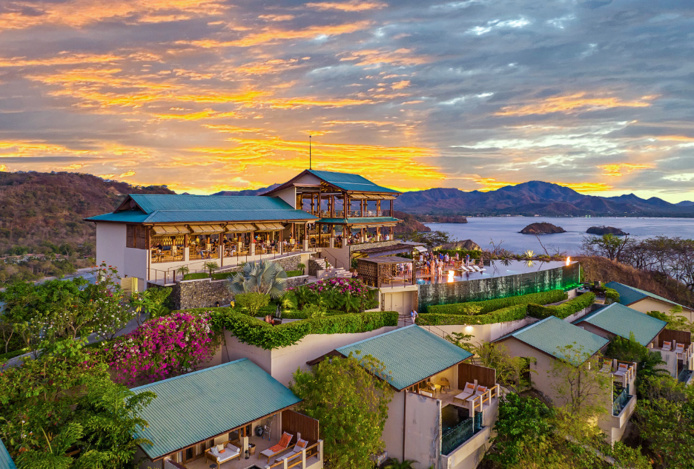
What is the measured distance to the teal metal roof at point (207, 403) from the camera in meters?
12.1

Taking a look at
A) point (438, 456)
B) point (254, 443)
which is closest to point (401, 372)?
point (438, 456)

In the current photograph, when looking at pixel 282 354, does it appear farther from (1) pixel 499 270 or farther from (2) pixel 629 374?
(1) pixel 499 270

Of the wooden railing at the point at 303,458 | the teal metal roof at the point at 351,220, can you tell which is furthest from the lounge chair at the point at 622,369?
the teal metal roof at the point at 351,220

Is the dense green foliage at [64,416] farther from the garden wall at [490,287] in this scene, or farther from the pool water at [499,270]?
the pool water at [499,270]

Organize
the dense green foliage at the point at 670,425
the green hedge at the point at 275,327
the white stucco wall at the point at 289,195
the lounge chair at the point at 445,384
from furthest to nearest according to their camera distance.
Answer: the white stucco wall at the point at 289,195 → the lounge chair at the point at 445,384 → the dense green foliage at the point at 670,425 → the green hedge at the point at 275,327

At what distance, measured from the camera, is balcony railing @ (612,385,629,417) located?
2091cm

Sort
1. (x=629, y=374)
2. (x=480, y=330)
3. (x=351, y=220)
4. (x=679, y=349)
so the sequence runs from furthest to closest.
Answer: (x=351, y=220)
(x=679, y=349)
(x=480, y=330)
(x=629, y=374)

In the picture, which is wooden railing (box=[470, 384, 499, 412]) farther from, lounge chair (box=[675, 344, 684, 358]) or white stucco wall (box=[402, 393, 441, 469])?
lounge chair (box=[675, 344, 684, 358])

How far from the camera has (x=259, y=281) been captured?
874 inches

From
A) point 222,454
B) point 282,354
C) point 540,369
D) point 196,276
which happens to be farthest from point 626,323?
point 196,276

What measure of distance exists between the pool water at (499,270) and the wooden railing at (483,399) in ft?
27.4

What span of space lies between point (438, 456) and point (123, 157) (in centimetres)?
3960

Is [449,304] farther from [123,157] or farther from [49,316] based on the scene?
[123,157]

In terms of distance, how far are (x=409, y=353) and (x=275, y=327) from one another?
554cm
